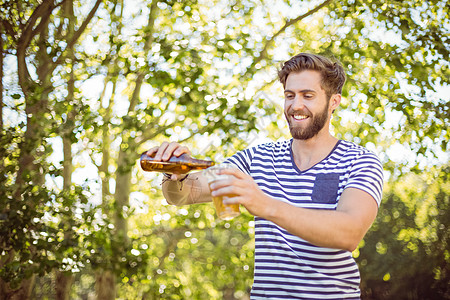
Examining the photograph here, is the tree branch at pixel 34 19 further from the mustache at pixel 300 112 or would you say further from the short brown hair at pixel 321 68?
the mustache at pixel 300 112

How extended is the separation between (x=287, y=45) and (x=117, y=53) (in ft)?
8.85

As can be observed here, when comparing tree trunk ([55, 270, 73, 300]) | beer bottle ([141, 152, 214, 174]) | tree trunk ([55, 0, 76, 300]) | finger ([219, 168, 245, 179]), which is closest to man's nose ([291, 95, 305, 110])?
beer bottle ([141, 152, 214, 174])

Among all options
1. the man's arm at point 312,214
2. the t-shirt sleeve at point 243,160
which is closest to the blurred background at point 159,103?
the t-shirt sleeve at point 243,160

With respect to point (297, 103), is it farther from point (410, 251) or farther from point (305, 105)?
point (410, 251)

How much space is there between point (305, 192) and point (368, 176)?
250mm

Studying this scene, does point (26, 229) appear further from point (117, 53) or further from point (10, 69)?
point (117, 53)

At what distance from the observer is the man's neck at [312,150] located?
2016mm

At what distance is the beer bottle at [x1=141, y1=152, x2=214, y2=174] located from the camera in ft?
6.24

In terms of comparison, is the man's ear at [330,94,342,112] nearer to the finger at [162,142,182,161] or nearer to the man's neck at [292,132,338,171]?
the man's neck at [292,132,338,171]

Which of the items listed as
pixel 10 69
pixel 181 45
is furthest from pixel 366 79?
pixel 10 69

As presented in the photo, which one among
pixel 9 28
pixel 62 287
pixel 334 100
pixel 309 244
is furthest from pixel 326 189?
pixel 62 287

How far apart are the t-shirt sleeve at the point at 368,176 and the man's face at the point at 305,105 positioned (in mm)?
269

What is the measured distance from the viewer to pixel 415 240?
1542 cm

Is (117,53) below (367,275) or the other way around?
the other way around
